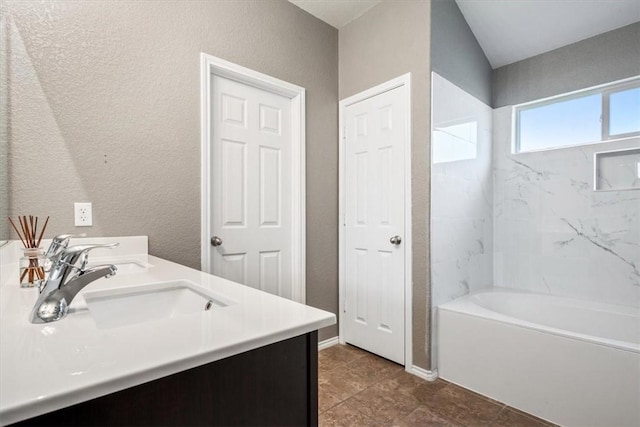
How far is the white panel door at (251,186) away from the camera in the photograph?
2135mm

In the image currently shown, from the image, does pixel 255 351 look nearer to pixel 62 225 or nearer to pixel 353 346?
pixel 62 225

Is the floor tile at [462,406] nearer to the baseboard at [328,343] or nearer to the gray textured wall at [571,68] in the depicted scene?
the baseboard at [328,343]

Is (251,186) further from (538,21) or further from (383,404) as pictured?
(538,21)

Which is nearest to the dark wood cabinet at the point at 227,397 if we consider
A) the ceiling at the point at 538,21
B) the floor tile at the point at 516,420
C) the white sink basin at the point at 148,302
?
the white sink basin at the point at 148,302

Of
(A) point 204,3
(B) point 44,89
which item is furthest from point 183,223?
(A) point 204,3

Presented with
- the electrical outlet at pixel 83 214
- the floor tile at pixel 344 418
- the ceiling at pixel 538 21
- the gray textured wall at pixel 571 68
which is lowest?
the floor tile at pixel 344 418

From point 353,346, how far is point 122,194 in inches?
78.0

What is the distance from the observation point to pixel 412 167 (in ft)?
7.30

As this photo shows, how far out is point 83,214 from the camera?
1.58 meters

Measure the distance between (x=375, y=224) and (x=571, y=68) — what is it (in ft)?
6.27

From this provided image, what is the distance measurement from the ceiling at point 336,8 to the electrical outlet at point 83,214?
1974 millimetres

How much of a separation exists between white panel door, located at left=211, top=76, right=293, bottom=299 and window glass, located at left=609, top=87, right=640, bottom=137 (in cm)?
231

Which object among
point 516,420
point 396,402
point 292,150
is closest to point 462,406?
point 516,420

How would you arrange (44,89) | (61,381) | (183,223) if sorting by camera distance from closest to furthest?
(61,381) → (44,89) → (183,223)
